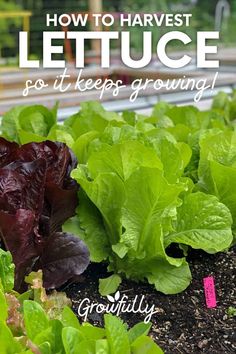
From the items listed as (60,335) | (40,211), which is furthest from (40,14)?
(60,335)

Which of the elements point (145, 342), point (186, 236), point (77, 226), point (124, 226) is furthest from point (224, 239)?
point (145, 342)

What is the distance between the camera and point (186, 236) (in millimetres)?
1372

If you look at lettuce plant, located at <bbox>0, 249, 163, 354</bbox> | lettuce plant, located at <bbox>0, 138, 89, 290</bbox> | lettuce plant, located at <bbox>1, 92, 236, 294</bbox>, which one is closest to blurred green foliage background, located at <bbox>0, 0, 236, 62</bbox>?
lettuce plant, located at <bbox>1, 92, 236, 294</bbox>

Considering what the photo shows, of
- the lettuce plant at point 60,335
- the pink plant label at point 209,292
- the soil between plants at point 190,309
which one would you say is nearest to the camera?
the lettuce plant at point 60,335

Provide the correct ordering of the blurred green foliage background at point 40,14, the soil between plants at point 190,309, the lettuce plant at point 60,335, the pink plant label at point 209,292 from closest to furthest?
the lettuce plant at point 60,335 < the soil between plants at point 190,309 < the pink plant label at point 209,292 < the blurred green foliage background at point 40,14

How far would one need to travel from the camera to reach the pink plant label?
1342 millimetres

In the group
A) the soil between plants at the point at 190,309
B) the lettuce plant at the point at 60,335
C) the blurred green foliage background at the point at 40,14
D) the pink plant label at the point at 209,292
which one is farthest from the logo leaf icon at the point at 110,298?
the blurred green foliage background at the point at 40,14

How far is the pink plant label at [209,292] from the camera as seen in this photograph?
4.40ft

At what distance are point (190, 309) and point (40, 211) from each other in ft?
1.22

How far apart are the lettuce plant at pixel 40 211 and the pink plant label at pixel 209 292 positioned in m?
0.27

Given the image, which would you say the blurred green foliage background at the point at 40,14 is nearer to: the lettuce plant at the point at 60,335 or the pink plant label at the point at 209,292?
the pink plant label at the point at 209,292

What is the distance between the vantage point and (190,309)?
1.33 metres

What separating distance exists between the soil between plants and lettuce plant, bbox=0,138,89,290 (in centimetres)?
8

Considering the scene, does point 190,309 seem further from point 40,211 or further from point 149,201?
point 40,211
